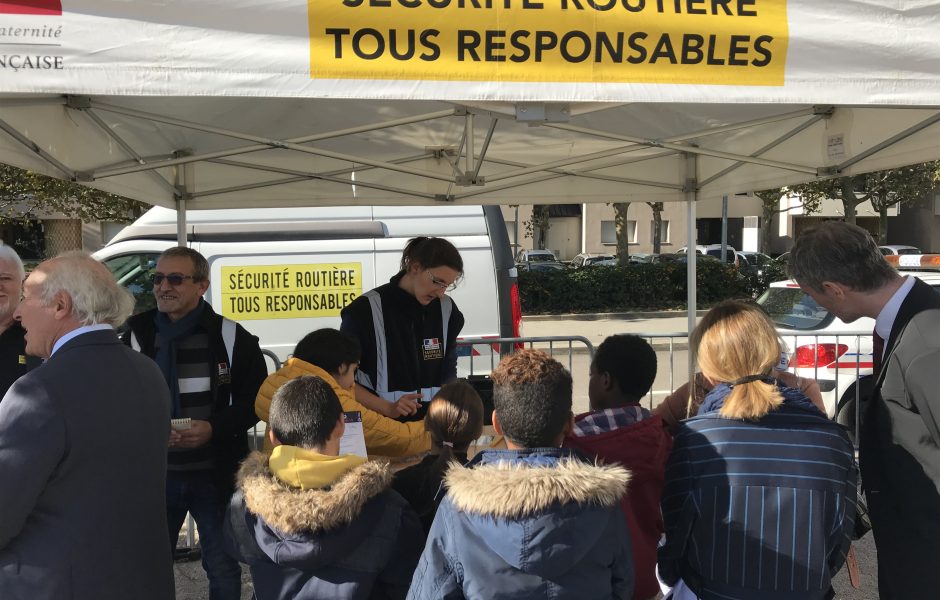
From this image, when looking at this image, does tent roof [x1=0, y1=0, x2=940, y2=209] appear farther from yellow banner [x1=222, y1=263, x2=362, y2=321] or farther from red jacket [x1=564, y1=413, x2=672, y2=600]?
yellow banner [x1=222, y1=263, x2=362, y2=321]

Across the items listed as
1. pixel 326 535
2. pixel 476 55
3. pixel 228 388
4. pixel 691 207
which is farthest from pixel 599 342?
pixel 326 535

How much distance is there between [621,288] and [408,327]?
16.2 m

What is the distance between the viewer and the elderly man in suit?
1847 mm

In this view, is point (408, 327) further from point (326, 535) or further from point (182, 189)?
point (182, 189)

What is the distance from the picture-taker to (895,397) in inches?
85.4

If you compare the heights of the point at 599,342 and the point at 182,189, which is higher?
the point at 182,189

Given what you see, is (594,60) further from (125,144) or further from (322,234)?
(322,234)

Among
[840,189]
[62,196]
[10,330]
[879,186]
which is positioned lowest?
[10,330]

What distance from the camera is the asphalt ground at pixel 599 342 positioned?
4011mm

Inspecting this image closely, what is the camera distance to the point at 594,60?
7.46 feet

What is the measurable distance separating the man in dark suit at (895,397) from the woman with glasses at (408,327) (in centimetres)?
167

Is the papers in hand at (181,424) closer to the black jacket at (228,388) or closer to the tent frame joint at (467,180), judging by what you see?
the black jacket at (228,388)

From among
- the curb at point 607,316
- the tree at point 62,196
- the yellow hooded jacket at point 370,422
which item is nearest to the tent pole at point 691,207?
the yellow hooded jacket at point 370,422

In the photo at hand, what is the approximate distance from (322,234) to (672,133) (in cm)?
369
